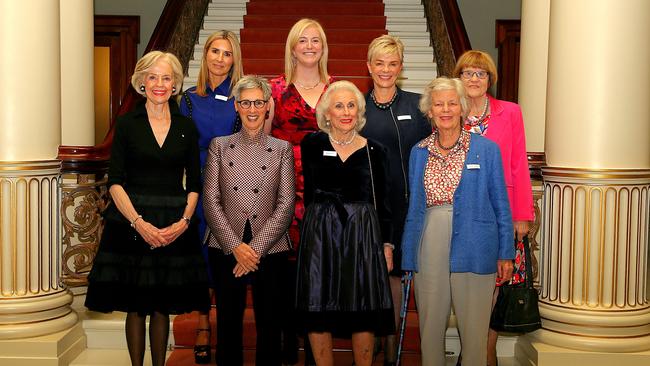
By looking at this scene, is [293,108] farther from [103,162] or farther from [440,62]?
[440,62]

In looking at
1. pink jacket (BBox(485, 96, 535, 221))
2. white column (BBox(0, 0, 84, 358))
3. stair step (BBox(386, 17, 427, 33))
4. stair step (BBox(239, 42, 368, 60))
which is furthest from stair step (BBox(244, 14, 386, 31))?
pink jacket (BBox(485, 96, 535, 221))

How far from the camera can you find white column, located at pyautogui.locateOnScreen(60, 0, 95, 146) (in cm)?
538

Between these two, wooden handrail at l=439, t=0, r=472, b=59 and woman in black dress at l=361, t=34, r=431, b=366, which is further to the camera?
wooden handrail at l=439, t=0, r=472, b=59

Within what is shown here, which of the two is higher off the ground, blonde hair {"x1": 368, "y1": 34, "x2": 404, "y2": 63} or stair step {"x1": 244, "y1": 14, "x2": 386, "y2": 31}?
stair step {"x1": 244, "y1": 14, "x2": 386, "y2": 31}

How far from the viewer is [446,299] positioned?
3740mm

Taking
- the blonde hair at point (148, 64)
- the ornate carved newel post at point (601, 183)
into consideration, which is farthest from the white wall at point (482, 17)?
the blonde hair at point (148, 64)

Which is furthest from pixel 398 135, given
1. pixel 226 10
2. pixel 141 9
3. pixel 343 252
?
pixel 141 9

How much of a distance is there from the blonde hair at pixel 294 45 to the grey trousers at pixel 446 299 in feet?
3.38

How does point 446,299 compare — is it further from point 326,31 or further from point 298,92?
point 326,31

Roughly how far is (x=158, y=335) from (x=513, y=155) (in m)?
2.06

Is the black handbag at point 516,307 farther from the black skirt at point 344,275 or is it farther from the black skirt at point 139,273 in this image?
the black skirt at point 139,273

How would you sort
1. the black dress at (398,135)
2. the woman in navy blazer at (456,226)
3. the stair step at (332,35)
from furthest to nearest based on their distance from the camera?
the stair step at (332,35) < the black dress at (398,135) < the woman in navy blazer at (456,226)

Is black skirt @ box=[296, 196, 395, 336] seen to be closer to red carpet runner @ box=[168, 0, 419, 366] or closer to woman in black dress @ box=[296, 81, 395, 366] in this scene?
woman in black dress @ box=[296, 81, 395, 366]

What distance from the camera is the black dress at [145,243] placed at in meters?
3.80
